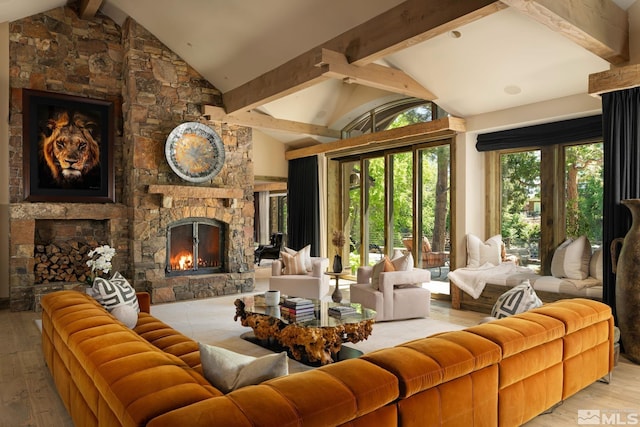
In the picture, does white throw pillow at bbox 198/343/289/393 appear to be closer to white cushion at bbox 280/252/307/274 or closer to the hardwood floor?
the hardwood floor

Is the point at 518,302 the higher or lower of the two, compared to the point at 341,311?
higher

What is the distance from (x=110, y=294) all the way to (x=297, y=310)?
5.26ft

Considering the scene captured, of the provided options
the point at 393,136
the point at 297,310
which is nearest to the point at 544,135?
the point at 393,136

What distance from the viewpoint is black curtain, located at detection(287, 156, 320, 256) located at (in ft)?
29.8

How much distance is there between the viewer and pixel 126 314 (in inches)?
138

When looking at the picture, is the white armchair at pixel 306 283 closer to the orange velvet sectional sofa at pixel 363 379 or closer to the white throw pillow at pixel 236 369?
the orange velvet sectional sofa at pixel 363 379

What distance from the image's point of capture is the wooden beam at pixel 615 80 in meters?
3.98

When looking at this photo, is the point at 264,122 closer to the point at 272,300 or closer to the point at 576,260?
the point at 272,300

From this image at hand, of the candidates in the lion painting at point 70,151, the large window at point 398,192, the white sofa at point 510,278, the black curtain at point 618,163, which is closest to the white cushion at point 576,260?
the white sofa at point 510,278

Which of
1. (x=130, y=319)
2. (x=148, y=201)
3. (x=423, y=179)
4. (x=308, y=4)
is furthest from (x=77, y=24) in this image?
(x=423, y=179)

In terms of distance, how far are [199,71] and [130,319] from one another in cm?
510

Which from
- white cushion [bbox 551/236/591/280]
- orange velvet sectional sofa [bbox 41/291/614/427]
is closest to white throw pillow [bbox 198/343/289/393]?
orange velvet sectional sofa [bbox 41/291/614/427]

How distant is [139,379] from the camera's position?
1.79 metres

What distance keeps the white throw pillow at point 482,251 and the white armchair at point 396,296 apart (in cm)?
103
